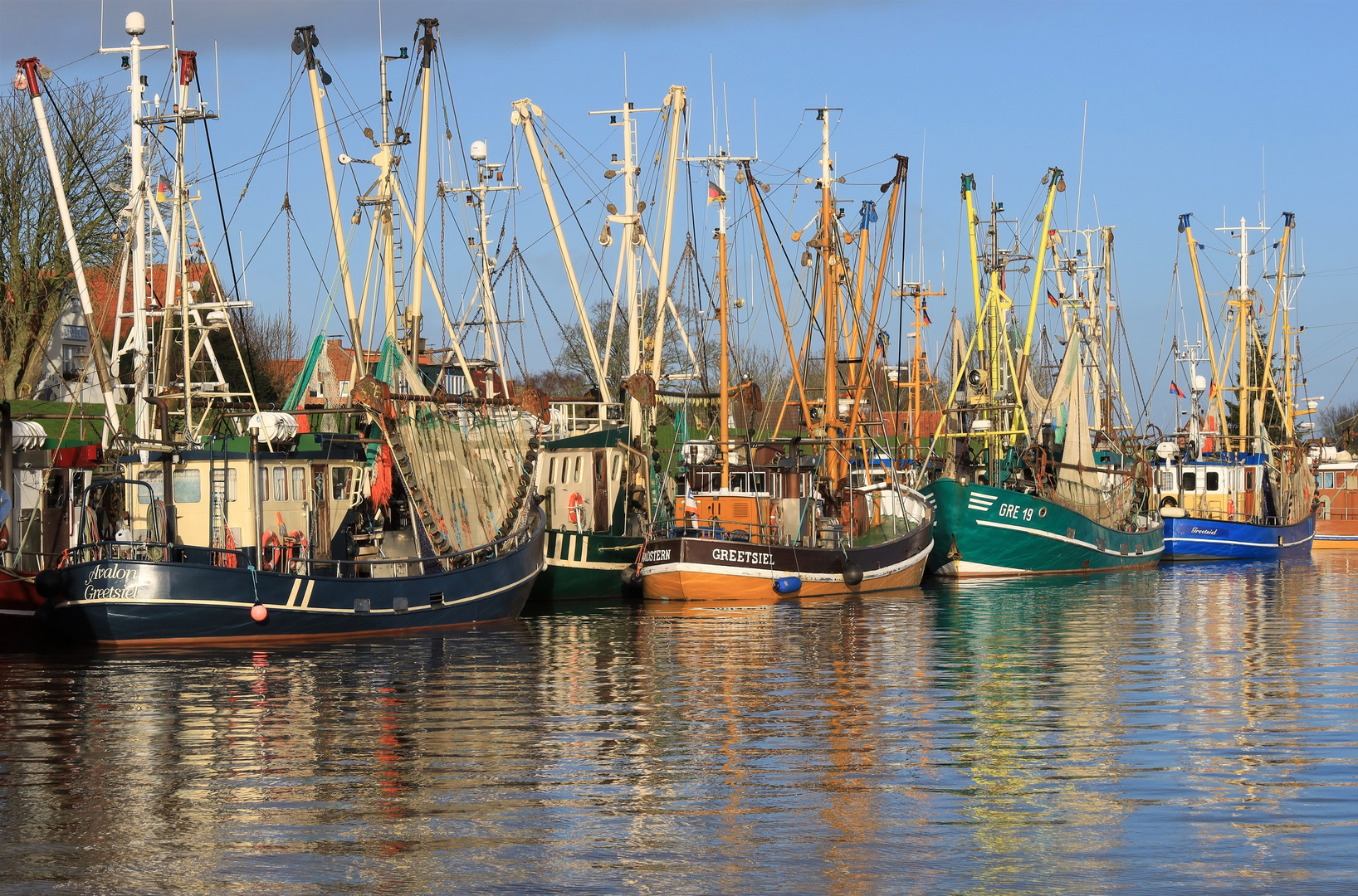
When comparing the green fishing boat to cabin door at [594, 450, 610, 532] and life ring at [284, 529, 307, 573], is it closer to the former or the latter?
cabin door at [594, 450, 610, 532]

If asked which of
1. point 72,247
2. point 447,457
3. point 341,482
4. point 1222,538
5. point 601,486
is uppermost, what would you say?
point 72,247

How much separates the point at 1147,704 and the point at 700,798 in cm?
815

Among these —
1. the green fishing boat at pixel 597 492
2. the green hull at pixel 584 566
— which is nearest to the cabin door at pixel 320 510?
the green hull at pixel 584 566

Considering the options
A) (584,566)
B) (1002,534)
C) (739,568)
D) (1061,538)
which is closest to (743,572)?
(739,568)

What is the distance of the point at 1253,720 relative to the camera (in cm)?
1800

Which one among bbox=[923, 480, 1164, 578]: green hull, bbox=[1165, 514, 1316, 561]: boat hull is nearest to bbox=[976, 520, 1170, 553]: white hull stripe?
bbox=[923, 480, 1164, 578]: green hull

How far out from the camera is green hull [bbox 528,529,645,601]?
120 ft

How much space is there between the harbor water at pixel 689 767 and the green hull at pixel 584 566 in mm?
9116

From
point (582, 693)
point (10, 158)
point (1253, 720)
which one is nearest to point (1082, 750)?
point (1253, 720)

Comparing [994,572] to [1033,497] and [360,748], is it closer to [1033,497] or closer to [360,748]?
[1033,497]

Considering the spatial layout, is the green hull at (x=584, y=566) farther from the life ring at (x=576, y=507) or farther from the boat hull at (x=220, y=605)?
the boat hull at (x=220, y=605)

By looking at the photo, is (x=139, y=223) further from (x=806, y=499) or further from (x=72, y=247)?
(x=806, y=499)

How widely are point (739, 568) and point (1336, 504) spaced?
43.7 m

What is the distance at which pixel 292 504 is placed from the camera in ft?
94.6
